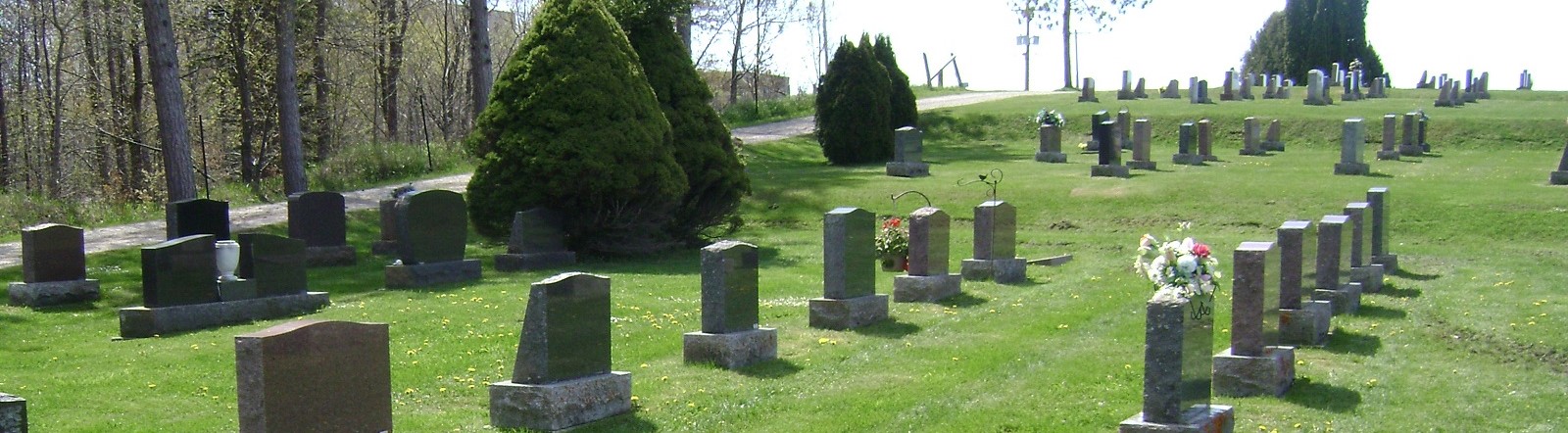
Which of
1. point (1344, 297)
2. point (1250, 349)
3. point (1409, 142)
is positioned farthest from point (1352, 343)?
point (1409, 142)

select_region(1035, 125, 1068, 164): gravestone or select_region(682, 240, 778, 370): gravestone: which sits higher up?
select_region(1035, 125, 1068, 164): gravestone

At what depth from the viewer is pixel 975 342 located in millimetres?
11883

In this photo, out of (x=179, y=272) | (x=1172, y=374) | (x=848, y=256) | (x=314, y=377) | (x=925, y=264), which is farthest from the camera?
(x=925, y=264)

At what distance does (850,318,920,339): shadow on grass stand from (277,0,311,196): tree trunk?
16418 mm

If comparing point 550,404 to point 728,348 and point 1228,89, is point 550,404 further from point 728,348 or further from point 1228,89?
point 1228,89

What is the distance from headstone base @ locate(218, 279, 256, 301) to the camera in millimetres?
12875

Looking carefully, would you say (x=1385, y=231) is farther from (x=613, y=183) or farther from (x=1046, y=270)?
(x=613, y=183)

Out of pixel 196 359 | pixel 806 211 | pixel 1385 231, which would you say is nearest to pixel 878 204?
pixel 806 211

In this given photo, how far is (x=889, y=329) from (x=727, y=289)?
2416mm

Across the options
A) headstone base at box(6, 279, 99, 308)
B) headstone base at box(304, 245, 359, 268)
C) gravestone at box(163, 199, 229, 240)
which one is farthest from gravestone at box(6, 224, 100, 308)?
headstone base at box(304, 245, 359, 268)

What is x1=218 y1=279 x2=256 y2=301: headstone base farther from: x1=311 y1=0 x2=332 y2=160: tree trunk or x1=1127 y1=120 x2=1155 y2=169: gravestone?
x1=311 y1=0 x2=332 y2=160: tree trunk

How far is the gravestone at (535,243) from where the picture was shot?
16984 mm

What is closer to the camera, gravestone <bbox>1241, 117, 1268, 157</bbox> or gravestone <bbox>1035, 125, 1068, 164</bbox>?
gravestone <bbox>1035, 125, 1068, 164</bbox>

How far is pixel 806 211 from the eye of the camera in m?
24.3
